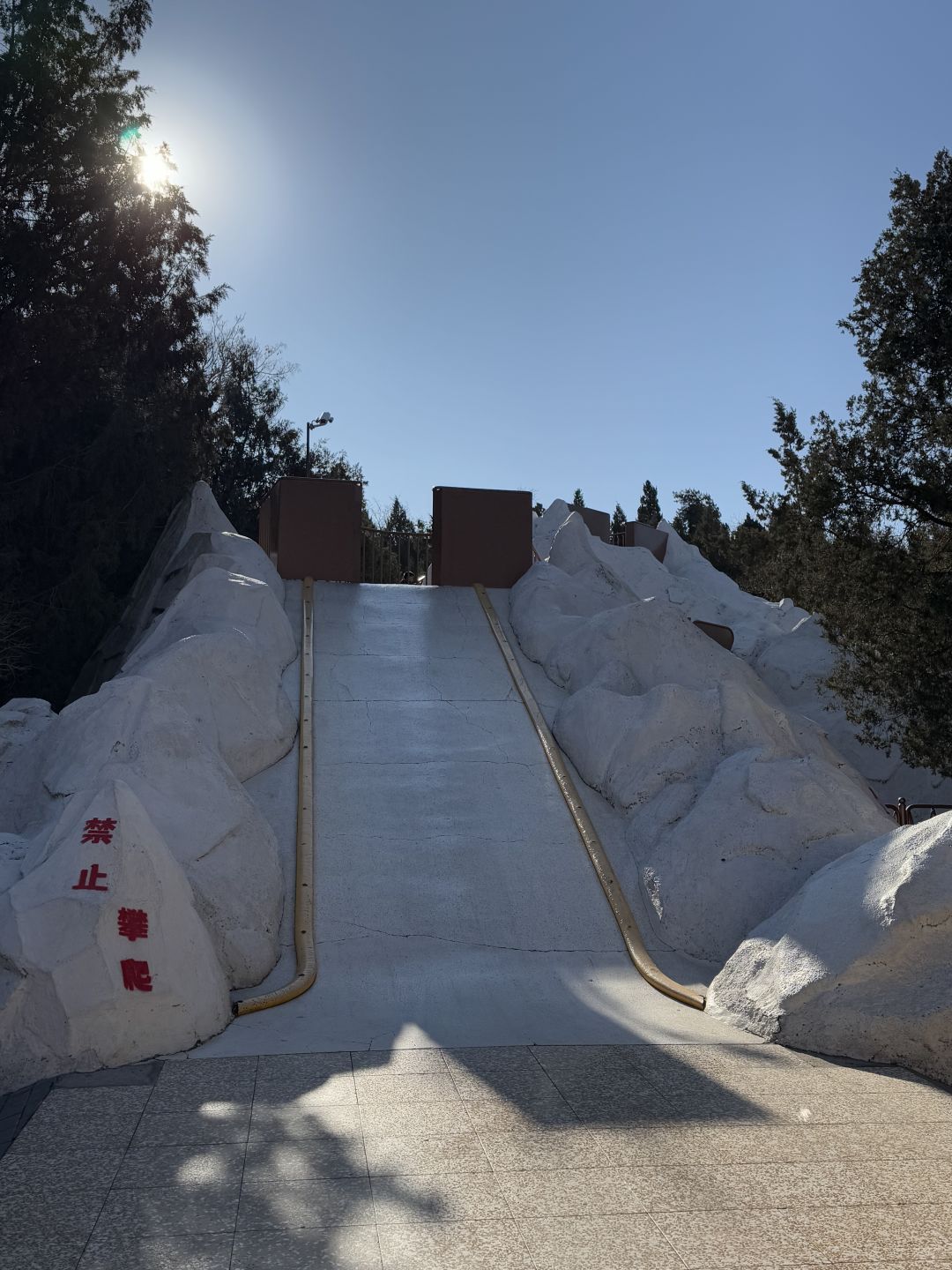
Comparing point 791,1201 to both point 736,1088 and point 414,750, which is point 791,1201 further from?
point 414,750

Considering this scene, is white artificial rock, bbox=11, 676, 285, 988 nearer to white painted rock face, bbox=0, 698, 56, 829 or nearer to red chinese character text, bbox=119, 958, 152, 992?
white painted rock face, bbox=0, 698, 56, 829

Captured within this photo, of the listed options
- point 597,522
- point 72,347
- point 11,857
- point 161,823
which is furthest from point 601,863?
point 597,522

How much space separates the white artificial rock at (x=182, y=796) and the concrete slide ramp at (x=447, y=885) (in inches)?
16.6

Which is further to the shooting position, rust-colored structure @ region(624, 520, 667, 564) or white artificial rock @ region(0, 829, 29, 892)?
rust-colored structure @ region(624, 520, 667, 564)

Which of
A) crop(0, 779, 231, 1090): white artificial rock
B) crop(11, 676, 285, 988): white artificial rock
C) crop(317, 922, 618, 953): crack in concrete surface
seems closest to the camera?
crop(0, 779, 231, 1090): white artificial rock

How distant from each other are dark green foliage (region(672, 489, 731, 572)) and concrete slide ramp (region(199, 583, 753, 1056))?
1871 centimetres

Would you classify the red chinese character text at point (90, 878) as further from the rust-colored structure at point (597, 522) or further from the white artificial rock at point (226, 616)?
the rust-colored structure at point (597, 522)

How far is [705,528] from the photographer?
4050cm

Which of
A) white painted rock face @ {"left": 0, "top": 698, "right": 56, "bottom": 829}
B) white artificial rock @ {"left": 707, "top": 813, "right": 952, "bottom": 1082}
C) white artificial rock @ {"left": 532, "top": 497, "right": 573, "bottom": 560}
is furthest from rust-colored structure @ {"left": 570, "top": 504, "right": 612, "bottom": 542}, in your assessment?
white artificial rock @ {"left": 707, "top": 813, "right": 952, "bottom": 1082}

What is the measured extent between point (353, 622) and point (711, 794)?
6.15 m

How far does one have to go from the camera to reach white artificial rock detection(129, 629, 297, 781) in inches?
389

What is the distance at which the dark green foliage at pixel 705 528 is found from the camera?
113ft

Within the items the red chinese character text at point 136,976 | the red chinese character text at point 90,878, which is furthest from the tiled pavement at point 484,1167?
the red chinese character text at point 90,878

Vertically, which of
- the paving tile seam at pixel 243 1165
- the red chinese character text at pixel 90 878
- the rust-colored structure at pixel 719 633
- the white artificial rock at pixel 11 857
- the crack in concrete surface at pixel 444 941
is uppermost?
the rust-colored structure at pixel 719 633
